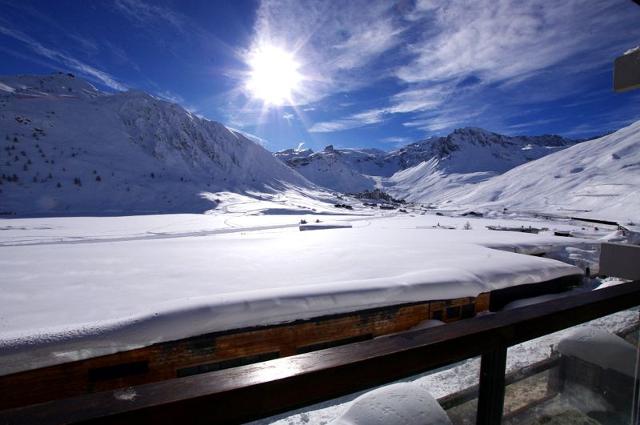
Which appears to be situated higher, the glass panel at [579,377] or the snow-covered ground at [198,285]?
the glass panel at [579,377]

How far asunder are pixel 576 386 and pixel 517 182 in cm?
8190

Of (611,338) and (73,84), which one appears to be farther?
(73,84)

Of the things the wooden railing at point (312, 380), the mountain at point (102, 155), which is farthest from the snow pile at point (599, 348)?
the mountain at point (102, 155)

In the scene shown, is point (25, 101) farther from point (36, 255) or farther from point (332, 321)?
point (332, 321)

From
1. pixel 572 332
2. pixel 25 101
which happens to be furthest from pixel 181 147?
pixel 572 332

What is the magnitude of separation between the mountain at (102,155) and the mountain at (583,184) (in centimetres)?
4514

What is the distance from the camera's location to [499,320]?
4.01ft

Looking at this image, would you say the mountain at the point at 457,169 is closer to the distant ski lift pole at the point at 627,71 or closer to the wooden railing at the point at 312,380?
the distant ski lift pole at the point at 627,71

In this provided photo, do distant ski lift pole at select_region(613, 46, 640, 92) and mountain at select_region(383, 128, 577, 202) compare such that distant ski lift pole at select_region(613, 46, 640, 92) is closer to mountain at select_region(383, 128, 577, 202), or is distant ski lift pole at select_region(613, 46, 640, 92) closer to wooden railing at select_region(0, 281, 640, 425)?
wooden railing at select_region(0, 281, 640, 425)

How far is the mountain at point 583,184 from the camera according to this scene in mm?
43469

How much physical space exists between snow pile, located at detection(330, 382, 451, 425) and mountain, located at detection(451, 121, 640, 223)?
1792 inches

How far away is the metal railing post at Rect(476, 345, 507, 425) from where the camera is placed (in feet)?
4.14

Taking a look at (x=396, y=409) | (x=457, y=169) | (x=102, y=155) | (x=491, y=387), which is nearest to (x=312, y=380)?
(x=491, y=387)

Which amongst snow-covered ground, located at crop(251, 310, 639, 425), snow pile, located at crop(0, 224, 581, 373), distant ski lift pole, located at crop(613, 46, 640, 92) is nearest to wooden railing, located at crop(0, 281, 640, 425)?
snow-covered ground, located at crop(251, 310, 639, 425)
